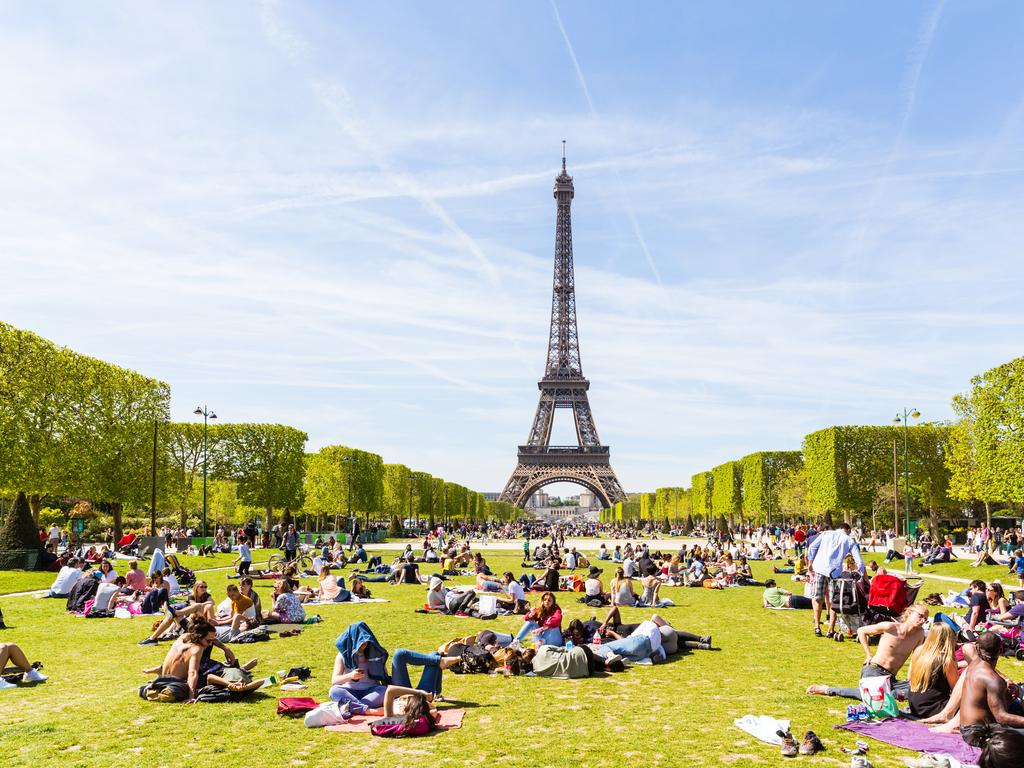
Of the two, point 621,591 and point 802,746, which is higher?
point 621,591

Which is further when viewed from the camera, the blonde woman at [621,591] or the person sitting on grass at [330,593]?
the person sitting on grass at [330,593]

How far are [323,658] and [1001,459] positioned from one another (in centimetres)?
3608

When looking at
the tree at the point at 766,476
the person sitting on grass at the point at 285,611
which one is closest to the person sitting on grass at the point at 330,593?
the person sitting on grass at the point at 285,611

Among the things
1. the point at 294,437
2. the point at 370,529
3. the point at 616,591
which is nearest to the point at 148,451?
the point at 294,437

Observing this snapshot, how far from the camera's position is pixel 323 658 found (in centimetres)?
1288

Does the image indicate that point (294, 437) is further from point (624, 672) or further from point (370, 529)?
point (624, 672)

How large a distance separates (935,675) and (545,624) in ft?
20.2

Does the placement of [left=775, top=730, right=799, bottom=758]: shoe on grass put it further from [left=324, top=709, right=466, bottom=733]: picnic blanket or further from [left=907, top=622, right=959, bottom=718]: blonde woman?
[left=324, top=709, right=466, bottom=733]: picnic blanket

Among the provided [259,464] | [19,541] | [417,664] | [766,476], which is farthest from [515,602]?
[766,476]

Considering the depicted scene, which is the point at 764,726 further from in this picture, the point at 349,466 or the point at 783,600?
the point at 349,466

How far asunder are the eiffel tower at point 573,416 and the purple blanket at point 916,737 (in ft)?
325

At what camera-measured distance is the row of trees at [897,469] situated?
40.0 m

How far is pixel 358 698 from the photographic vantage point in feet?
31.4

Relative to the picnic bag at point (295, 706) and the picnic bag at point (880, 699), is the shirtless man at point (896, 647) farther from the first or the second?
the picnic bag at point (295, 706)
